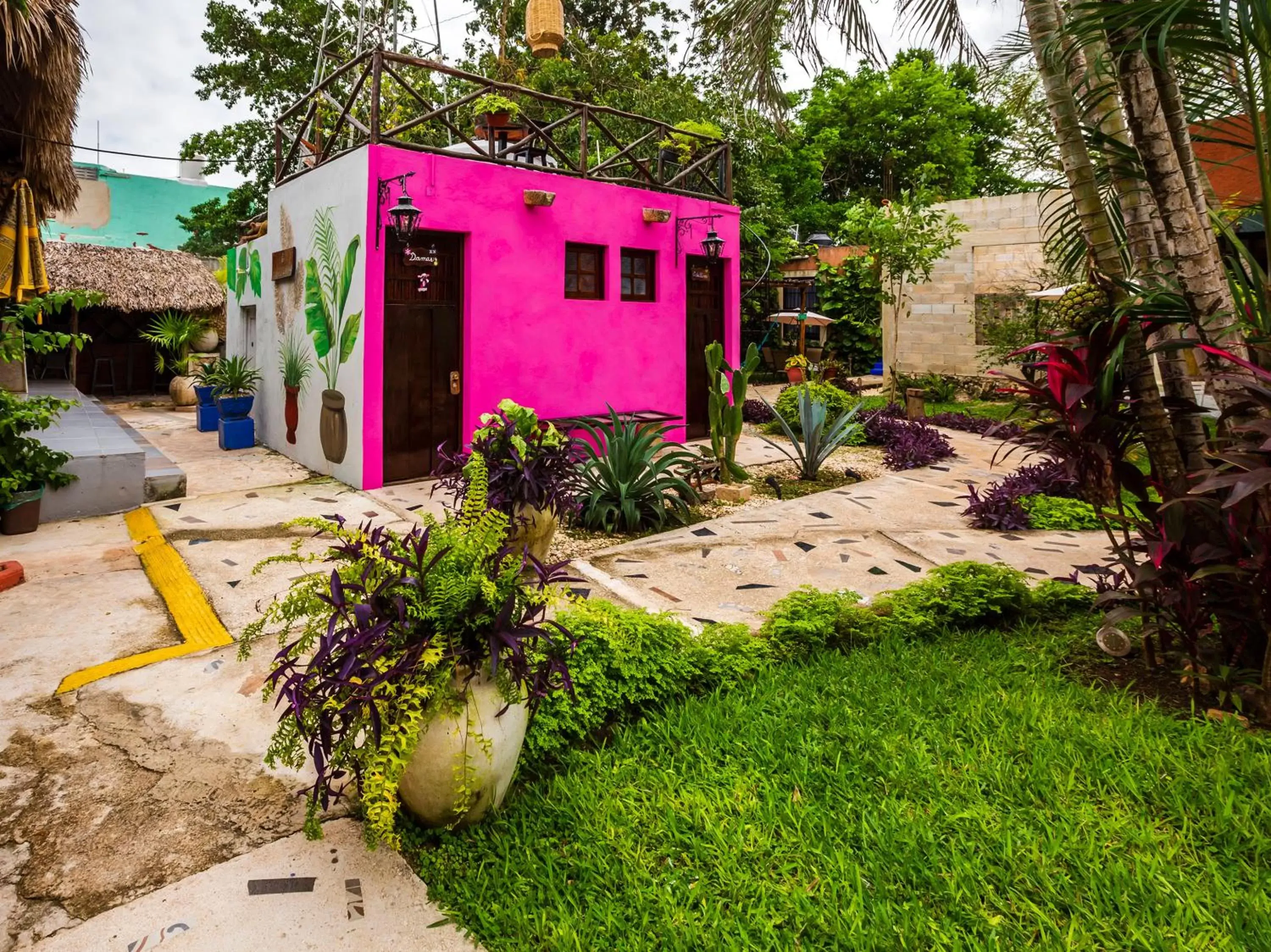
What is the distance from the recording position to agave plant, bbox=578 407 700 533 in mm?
6371

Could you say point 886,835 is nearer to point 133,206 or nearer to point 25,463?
point 25,463

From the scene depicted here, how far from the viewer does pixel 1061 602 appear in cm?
418

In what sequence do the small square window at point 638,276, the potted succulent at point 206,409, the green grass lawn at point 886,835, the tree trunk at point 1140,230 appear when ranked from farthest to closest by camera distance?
the potted succulent at point 206,409, the small square window at point 638,276, the tree trunk at point 1140,230, the green grass lawn at point 886,835

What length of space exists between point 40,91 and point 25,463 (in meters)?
3.47

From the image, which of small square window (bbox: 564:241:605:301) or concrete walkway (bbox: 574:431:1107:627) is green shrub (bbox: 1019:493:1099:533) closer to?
concrete walkway (bbox: 574:431:1107:627)

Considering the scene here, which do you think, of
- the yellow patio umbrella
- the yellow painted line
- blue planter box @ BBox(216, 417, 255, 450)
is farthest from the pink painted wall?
blue planter box @ BBox(216, 417, 255, 450)

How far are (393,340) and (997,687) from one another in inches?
254

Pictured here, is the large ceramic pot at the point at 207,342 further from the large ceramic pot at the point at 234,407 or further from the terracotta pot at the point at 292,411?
the terracotta pot at the point at 292,411

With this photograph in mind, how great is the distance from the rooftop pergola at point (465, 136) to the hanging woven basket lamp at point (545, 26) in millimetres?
659

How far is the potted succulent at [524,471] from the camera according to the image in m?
4.81

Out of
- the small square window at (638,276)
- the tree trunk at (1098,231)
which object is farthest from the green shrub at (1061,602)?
the small square window at (638,276)

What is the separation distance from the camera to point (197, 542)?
591 centimetres

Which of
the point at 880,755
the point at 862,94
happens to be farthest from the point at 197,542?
the point at 862,94

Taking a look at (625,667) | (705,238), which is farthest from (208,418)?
(625,667)
